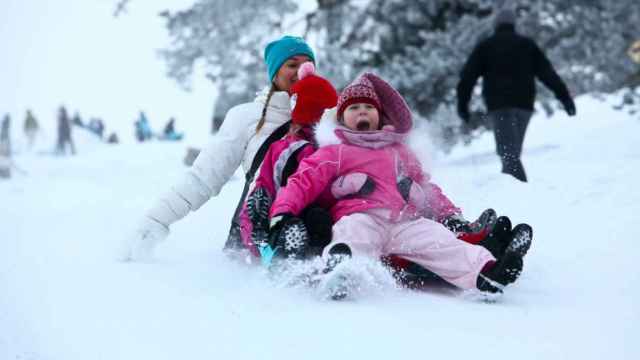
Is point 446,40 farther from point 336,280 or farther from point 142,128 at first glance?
point 142,128

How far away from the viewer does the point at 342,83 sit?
411 inches

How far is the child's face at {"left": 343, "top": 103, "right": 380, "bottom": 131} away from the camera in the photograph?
3.54 meters

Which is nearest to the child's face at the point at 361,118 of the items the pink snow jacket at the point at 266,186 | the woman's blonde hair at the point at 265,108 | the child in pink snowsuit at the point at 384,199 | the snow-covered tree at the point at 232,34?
the child in pink snowsuit at the point at 384,199

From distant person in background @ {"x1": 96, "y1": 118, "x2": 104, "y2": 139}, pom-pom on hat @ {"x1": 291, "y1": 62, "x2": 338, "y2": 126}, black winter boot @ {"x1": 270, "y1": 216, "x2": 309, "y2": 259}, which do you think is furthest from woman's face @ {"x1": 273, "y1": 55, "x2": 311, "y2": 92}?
distant person in background @ {"x1": 96, "y1": 118, "x2": 104, "y2": 139}

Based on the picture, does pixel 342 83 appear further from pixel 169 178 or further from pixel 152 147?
pixel 152 147

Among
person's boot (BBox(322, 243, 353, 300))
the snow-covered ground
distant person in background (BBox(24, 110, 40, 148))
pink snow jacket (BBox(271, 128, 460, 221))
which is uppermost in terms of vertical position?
pink snow jacket (BBox(271, 128, 460, 221))

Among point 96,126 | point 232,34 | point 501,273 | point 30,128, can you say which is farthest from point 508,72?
point 96,126

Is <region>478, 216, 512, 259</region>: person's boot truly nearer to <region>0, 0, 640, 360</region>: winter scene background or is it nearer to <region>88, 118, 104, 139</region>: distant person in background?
<region>0, 0, 640, 360</region>: winter scene background

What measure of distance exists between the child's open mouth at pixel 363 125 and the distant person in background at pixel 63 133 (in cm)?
2375

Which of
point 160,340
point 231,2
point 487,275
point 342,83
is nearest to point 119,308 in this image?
point 160,340

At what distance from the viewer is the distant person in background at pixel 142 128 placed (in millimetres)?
35125

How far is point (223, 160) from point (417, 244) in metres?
1.45

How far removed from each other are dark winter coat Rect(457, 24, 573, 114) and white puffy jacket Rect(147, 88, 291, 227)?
10.8 ft

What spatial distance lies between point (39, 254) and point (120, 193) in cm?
664
